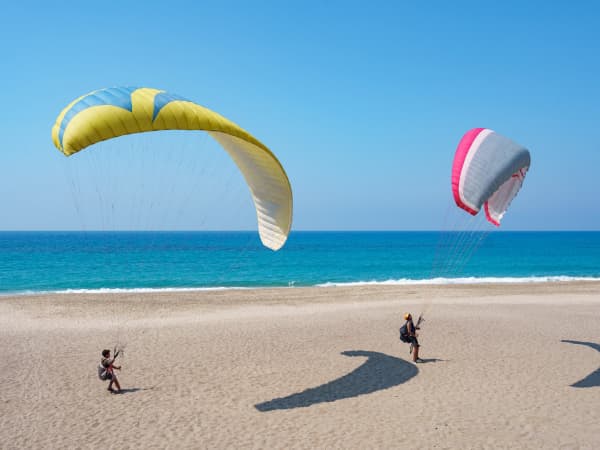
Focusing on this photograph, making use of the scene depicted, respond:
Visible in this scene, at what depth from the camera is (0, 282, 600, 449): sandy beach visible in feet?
26.1

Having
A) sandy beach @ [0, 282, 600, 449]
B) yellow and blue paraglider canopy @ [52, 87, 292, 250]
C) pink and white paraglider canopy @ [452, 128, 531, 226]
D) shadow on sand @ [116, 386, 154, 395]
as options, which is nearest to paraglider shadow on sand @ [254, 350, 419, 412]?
sandy beach @ [0, 282, 600, 449]

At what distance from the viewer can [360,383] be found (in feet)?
34.7

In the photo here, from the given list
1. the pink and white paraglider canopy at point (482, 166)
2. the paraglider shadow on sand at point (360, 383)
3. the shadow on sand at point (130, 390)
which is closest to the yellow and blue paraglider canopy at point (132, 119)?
the paraglider shadow on sand at point (360, 383)

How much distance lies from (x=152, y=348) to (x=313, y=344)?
487 cm

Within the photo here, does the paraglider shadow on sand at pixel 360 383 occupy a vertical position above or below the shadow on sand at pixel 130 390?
above

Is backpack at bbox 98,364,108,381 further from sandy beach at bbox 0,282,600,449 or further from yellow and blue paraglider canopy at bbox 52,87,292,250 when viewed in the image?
yellow and blue paraglider canopy at bbox 52,87,292,250

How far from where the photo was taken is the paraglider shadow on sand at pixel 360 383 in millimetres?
9398

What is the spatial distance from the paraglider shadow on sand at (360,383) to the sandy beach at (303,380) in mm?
47

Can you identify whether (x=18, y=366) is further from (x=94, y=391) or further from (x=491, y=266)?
(x=491, y=266)

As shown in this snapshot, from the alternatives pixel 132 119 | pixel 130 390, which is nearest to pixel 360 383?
pixel 130 390

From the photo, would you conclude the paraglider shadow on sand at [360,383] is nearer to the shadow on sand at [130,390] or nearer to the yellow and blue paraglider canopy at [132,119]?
the shadow on sand at [130,390]

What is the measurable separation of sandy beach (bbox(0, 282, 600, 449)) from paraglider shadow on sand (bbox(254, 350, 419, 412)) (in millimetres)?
47

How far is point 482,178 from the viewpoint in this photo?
11086 mm

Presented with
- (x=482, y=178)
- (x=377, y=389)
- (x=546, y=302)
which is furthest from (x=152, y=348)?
(x=546, y=302)
